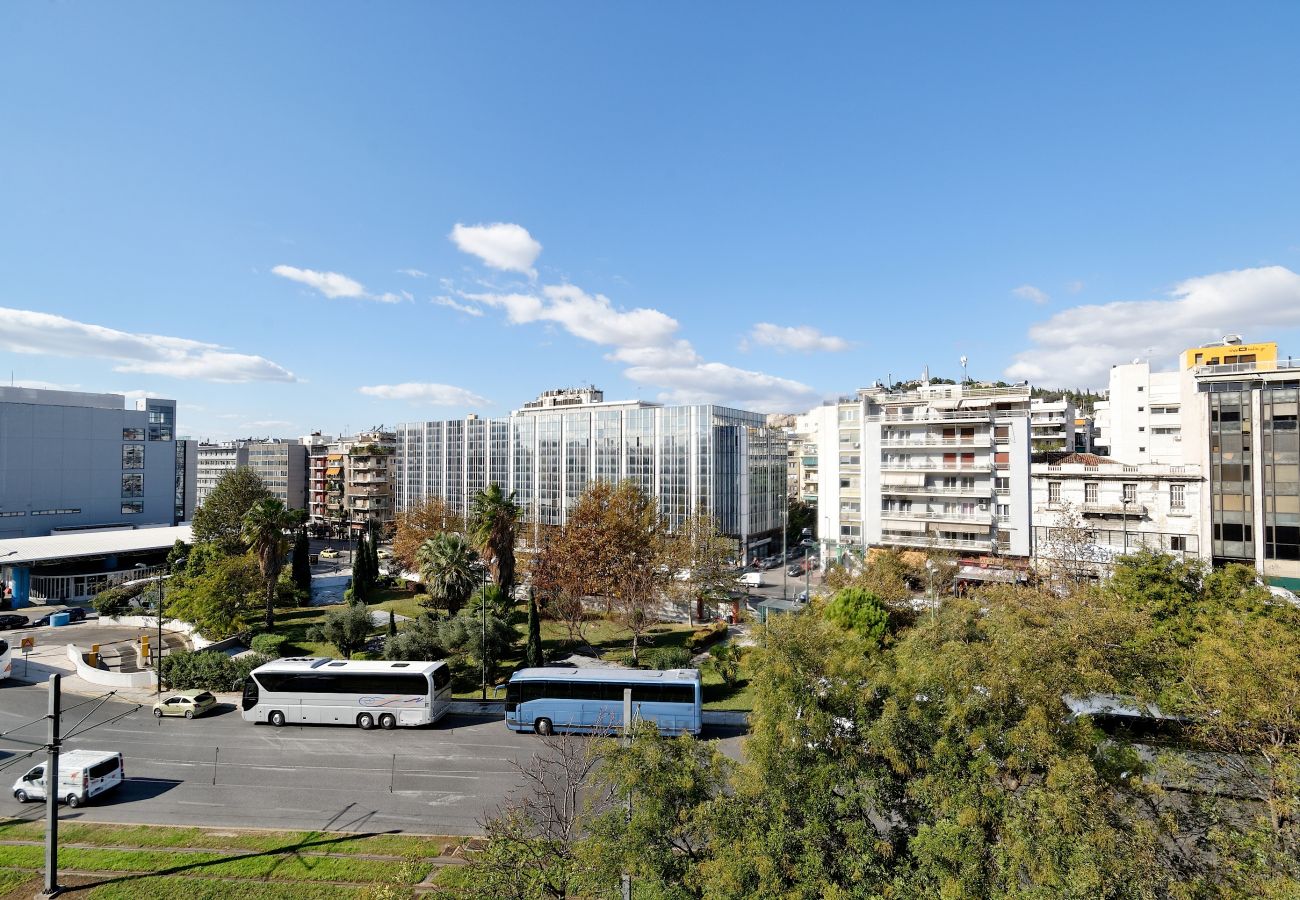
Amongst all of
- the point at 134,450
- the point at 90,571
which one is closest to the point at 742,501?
the point at 90,571

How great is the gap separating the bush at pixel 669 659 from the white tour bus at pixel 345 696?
37.3ft

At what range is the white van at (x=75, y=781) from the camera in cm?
2072

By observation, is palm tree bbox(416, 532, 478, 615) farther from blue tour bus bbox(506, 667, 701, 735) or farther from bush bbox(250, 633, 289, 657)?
blue tour bus bbox(506, 667, 701, 735)

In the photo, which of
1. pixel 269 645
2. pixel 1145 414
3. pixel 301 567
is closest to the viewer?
pixel 269 645

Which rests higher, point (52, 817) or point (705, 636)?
point (52, 817)

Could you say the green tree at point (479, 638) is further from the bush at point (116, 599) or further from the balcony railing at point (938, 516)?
the balcony railing at point (938, 516)

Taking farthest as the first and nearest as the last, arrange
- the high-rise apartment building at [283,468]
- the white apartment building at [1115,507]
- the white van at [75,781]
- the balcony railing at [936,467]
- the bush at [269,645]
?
the high-rise apartment building at [283,468], the balcony railing at [936,467], the white apartment building at [1115,507], the bush at [269,645], the white van at [75,781]

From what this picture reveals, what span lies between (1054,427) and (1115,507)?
32170 mm

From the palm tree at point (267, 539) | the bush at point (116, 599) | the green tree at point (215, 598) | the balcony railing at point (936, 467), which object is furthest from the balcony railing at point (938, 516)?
the bush at point (116, 599)

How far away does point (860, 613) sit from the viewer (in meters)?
34.1

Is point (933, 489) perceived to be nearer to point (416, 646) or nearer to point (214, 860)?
point (416, 646)

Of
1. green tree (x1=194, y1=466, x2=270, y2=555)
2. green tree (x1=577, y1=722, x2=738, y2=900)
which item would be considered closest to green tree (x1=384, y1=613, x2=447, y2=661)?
green tree (x1=577, y1=722, x2=738, y2=900)

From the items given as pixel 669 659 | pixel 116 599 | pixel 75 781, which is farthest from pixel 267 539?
pixel 669 659

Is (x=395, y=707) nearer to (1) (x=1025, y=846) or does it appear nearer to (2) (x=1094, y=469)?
(1) (x=1025, y=846)
